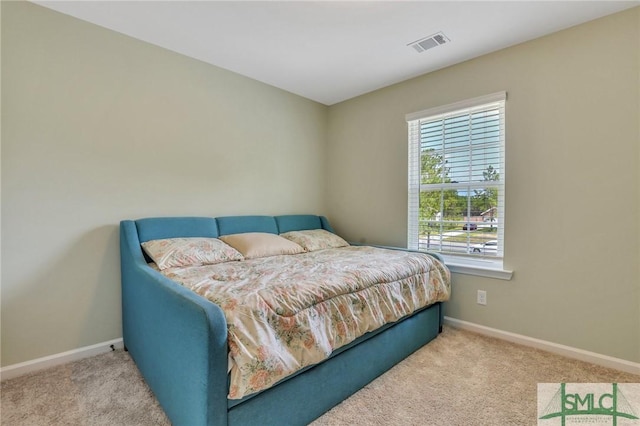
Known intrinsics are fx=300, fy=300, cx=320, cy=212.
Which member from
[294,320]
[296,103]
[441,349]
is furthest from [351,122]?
[294,320]

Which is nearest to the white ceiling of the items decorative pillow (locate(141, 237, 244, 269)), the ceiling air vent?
the ceiling air vent

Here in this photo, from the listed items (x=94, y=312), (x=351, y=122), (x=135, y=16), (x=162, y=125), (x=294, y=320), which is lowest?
(x=94, y=312)

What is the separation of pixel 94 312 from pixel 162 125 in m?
1.52

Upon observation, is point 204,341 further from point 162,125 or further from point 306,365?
point 162,125

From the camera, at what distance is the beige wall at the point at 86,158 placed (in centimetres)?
190

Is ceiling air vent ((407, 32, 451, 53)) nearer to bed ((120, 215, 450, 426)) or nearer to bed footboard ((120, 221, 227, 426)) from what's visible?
bed ((120, 215, 450, 426))

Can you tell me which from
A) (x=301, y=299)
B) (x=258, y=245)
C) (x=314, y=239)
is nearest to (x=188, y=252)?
(x=258, y=245)

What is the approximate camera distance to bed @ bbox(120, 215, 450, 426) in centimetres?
115

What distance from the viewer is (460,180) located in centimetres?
276

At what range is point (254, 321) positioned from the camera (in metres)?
1.24

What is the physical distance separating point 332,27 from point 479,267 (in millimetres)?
2257

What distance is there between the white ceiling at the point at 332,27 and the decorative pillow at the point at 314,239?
161 centimetres

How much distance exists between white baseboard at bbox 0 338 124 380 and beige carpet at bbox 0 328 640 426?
5 centimetres
